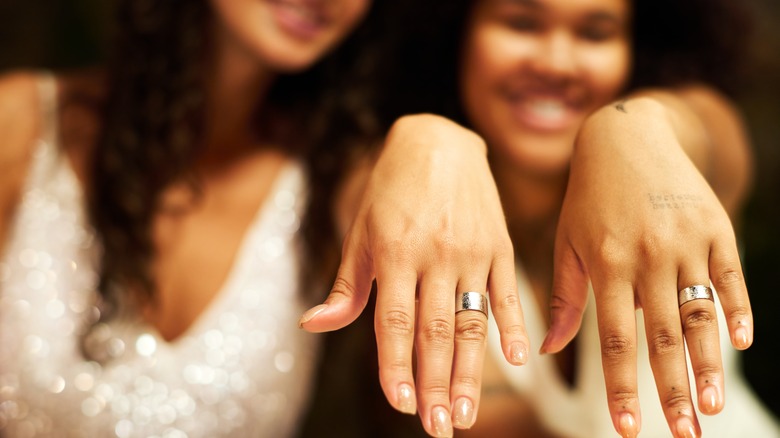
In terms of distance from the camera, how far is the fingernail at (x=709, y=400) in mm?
389

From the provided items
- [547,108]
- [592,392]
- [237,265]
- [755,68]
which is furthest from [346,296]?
[755,68]

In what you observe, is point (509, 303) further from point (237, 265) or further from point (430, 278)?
point (237, 265)

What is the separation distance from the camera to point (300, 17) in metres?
0.88

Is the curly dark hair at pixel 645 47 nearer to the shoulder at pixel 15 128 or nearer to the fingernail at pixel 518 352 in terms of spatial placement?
the fingernail at pixel 518 352

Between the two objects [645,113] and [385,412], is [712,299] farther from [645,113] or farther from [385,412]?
[385,412]

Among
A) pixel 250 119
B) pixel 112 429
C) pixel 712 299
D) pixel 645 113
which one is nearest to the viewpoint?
pixel 712 299

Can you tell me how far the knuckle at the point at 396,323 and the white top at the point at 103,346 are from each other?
1.94 feet

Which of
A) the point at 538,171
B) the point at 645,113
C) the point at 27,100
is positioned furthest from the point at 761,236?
the point at 27,100

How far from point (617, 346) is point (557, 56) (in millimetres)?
473

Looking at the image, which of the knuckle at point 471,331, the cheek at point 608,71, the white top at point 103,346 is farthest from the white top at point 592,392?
the white top at point 103,346

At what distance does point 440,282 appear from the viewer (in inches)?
16.4

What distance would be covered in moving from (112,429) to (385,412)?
397 mm

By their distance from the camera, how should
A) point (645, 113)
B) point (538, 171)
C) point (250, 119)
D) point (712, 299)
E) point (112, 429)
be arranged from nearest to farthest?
point (712, 299) < point (645, 113) < point (538, 171) < point (112, 429) < point (250, 119)

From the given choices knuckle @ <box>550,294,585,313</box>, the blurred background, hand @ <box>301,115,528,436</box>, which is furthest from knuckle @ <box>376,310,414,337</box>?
the blurred background
